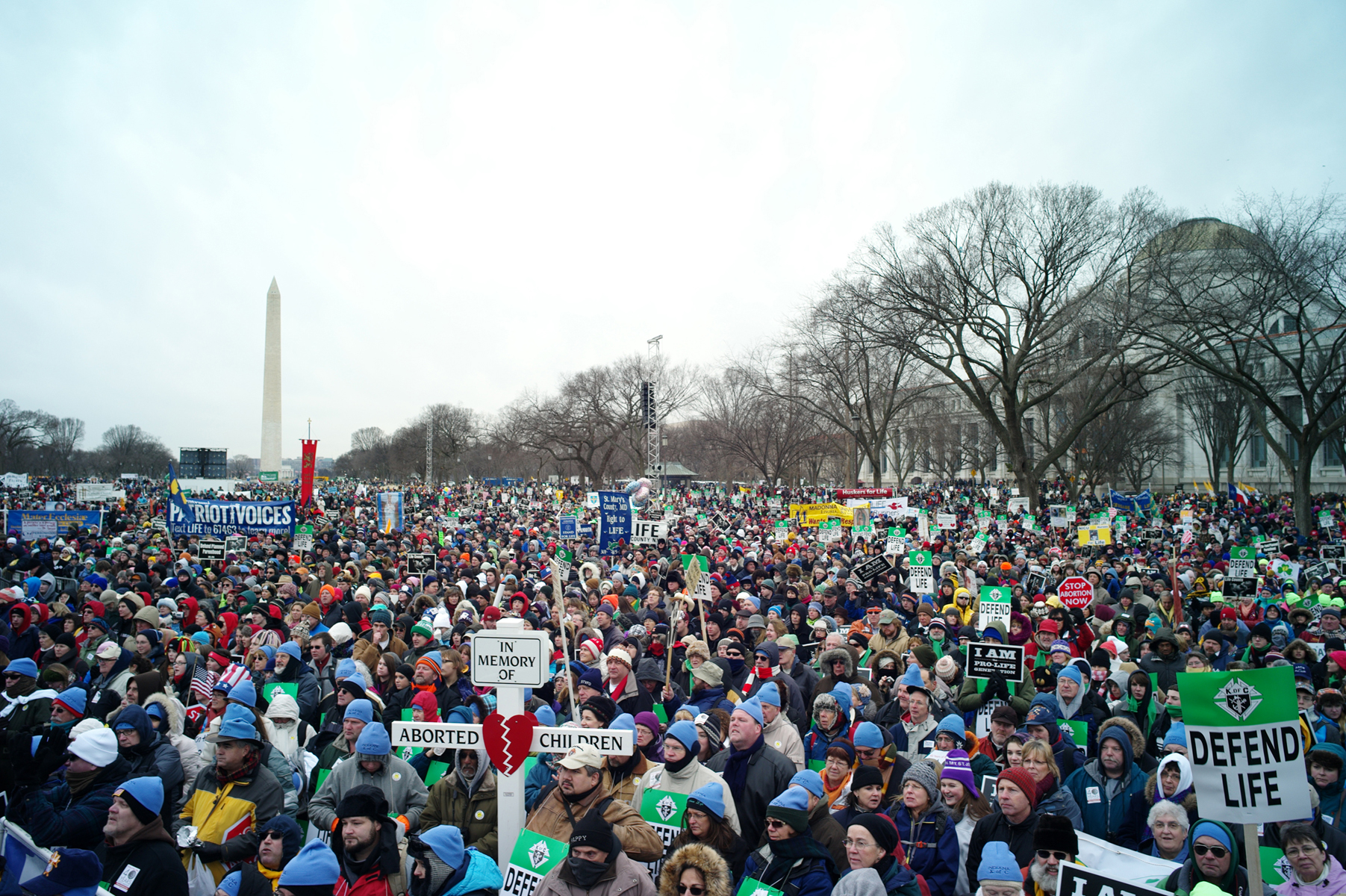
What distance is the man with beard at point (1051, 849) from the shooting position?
4199 mm

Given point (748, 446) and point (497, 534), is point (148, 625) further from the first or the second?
point (748, 446)

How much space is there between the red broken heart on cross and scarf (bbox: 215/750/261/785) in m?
1.50

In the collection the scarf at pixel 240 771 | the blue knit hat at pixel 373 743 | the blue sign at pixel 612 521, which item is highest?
the blue sign at pixel 612 521

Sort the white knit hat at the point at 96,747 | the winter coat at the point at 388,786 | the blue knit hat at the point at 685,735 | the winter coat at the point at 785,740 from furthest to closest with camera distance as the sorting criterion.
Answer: the winter coat at the point at 785,740
the winter coat at the point at 388,786
the blue knit hat at the point at 685,735
the white knit hat at the point at 96,747

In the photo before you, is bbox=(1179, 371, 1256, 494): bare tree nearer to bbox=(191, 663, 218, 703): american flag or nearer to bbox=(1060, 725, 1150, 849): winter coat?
bbox=(1060, 725, 1150, 849): winter coat

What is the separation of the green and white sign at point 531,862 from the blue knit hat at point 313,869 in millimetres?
895

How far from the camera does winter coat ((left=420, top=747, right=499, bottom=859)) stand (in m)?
5.27

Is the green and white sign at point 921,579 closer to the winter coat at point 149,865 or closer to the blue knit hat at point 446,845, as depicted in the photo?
the blue knit hat at point 446,845

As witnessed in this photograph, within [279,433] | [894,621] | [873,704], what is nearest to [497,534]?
[894,621]

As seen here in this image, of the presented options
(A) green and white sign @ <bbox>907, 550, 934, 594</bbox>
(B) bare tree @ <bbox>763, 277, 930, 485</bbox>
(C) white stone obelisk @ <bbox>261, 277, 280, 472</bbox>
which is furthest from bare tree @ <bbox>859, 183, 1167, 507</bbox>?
(C) white stone obelisk @ <bbox>261, 277, 280, 472</bbox>

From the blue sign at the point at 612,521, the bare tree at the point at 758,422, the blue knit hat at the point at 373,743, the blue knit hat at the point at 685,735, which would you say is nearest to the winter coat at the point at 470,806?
the blue knit hat at the point at 373,743

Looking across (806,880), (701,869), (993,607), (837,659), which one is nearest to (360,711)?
(701,869)

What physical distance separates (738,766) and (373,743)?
2337 millimetres

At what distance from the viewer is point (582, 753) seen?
462 cm
